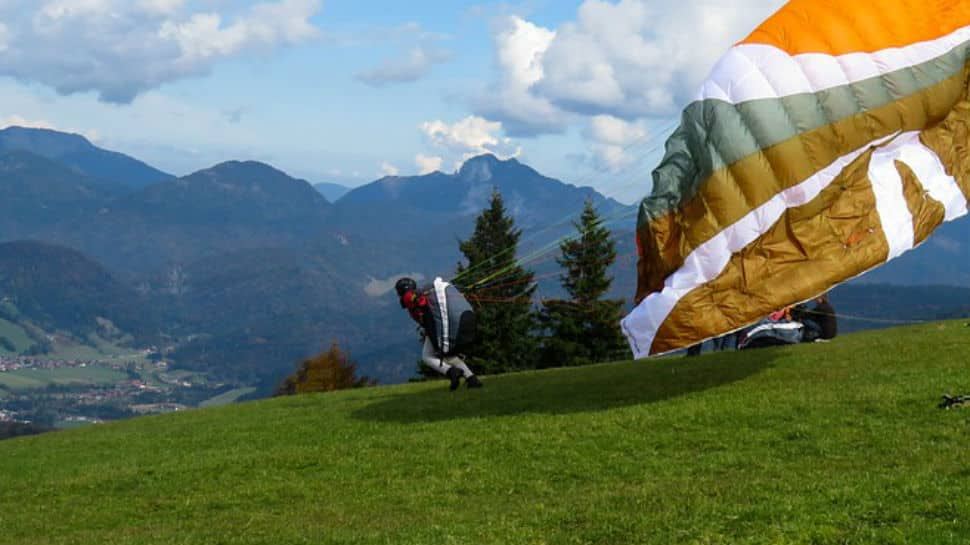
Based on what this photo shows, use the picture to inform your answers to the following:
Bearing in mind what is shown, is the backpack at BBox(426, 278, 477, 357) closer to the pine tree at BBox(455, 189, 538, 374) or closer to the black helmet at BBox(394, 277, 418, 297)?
the black helmet at BBox(394, 277, 418, 297)

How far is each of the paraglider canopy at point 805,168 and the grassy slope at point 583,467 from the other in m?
2.65

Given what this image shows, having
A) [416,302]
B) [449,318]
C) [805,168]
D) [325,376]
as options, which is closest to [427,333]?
[449,318]

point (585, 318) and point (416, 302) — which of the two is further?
point (585, 318)

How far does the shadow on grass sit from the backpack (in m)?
1.87

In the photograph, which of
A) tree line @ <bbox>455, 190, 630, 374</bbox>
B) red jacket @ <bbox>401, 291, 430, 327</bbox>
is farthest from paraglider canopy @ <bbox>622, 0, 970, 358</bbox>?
tree line @ <bbox>455, 190, 630, 374</bbox>

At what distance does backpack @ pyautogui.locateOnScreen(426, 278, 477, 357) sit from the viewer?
81.6ft

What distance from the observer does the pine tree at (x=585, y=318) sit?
209 feet

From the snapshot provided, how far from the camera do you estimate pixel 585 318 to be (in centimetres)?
6488

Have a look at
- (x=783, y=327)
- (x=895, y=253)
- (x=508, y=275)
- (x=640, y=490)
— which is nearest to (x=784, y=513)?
(x=640, y=490)

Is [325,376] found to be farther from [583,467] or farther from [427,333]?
[583,467]

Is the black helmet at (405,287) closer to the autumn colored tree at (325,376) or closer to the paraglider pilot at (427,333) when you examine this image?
the paraglider pilot at (427,333)

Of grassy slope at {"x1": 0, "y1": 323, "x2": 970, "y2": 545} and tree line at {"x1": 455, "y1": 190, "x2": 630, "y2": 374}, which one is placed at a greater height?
tree line at {"x1": 455, "y1": 190, "x2": 630, "y2": 374}

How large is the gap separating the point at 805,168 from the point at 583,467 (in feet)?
27.7

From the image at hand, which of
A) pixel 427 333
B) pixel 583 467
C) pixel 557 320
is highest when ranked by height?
pixel 557 320
